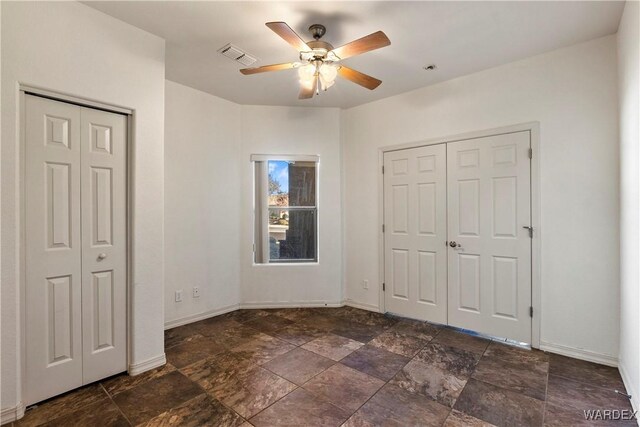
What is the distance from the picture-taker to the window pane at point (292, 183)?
4070 mm

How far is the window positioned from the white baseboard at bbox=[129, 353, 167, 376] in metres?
1.74

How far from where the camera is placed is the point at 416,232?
3.56 metres

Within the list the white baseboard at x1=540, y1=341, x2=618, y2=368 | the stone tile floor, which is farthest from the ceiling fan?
the white baseboard at x1=540, y1=341, x2=618, y2=368

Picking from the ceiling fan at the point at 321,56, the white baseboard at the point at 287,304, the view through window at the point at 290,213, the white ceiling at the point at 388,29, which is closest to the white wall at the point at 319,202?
the white baseboard at the point at 287,304

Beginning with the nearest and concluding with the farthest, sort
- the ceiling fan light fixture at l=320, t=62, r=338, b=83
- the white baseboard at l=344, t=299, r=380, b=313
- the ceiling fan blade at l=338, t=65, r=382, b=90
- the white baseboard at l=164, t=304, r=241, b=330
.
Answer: the ceiling fan light fixture at l=320, t=62, r=338, b=83 < the ceiling fan blade at l=338, t=65, r=382, b=90 < the white baseboard at l=164, t=304, r=241, b=330 < the white baseboard at l=344, t=299, r=380, b=313

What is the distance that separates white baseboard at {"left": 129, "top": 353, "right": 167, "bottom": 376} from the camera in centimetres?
232

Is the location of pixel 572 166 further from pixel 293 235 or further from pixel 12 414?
pixel 12 414

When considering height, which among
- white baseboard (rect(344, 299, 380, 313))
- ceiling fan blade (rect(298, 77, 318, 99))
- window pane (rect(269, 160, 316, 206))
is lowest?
white baseboard (rect(344, 299, 380, 313))

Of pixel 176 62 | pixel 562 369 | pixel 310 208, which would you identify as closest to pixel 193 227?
pixel 310 208

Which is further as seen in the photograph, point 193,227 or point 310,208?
point 310,208

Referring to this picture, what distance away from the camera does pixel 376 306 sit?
3.87 meters

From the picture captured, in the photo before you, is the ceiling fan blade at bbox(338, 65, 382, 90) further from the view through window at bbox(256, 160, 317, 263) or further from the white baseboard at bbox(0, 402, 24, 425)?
the white baseboard at bbox(0, 402, 24, 425)

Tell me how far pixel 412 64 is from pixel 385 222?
1854 mm

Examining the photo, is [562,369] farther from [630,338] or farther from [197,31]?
[197,31]
